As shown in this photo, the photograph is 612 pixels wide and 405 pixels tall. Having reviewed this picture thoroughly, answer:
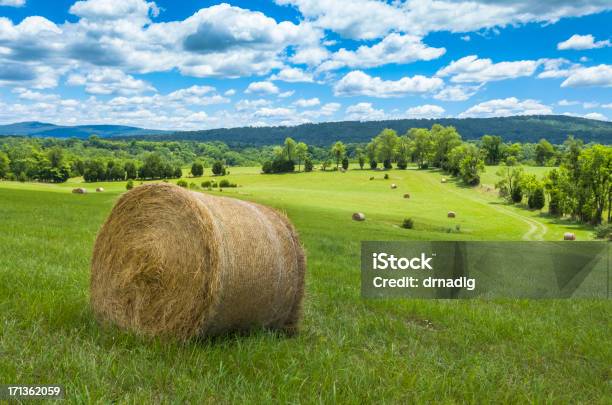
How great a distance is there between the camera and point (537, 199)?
92.9 meters

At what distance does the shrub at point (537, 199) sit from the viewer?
304 feet

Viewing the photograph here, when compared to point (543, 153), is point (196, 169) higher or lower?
lower

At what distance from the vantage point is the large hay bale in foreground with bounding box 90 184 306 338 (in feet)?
20.1

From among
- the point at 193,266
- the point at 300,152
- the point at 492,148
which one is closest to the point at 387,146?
the point at 300,152

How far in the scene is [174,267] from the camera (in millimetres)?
6438

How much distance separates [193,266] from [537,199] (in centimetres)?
9755

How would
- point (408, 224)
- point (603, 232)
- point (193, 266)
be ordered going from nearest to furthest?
point (193, 266) < point (408, 224) < point (603, 232)

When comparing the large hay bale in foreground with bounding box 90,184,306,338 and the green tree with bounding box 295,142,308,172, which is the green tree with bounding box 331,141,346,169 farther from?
the large hay bale in foreground with bounding box 90,184,306,338

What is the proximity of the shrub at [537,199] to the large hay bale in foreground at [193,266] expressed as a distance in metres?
95.6

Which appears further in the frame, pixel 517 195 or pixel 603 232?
pixel 517 195

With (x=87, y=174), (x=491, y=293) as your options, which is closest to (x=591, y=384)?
(x=491, y=293)

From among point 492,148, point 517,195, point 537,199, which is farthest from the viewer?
point 492,148

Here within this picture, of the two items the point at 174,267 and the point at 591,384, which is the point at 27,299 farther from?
the point at 591,384

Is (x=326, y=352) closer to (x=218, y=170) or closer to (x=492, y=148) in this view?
(x=218, y=170)
